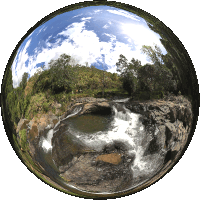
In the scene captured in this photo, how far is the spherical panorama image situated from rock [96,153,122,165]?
2cm

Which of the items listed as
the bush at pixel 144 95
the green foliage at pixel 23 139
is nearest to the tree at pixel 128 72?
the bush at pixel 144 95

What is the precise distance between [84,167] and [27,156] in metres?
1.44

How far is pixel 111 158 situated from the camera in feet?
21.7

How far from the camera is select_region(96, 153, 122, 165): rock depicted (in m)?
6.60

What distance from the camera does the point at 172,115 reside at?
6672 millimetres

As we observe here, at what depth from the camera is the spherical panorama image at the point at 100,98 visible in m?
6.17

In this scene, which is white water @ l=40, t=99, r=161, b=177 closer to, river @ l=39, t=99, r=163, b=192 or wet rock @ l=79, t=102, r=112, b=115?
river @ l=39, t=99, r=163, b=192

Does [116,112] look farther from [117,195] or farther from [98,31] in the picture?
[117,195]

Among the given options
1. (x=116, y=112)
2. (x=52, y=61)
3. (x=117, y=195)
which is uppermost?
(x=52, y=61)

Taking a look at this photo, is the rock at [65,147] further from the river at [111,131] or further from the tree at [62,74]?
the tree at [62,74]

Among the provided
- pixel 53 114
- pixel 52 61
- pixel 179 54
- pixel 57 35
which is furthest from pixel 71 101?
pixel 179 54

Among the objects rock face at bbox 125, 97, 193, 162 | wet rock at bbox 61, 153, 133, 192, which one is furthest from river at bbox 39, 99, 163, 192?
wet rock at bbox 61, 153, 133, 192

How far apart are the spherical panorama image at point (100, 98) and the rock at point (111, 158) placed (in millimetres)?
22

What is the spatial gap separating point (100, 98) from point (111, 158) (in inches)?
54.5
